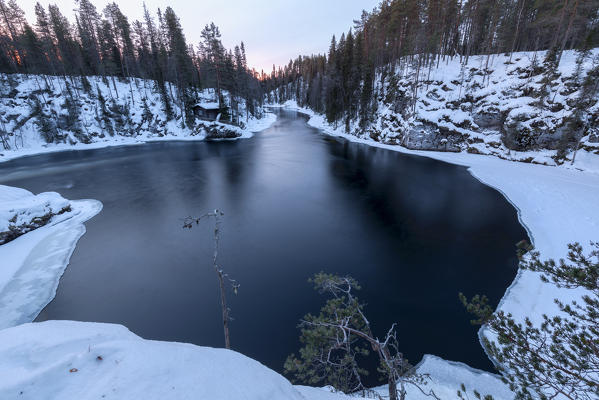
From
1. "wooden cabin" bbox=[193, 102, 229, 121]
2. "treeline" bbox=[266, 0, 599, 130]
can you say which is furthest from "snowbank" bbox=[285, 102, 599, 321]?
"wooden cabin" bbox=[193, 102, 229, 121]

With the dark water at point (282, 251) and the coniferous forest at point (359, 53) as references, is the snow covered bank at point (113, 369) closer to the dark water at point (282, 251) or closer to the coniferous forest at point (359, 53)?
the dark water at point (282, 251)

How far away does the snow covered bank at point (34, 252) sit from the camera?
9.99 meters

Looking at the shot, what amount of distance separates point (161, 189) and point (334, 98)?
2031 inches

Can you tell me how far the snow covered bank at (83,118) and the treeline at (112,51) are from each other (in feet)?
6.41

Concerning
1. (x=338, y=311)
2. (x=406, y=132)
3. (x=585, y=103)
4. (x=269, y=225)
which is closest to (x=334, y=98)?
(x=406, y=132)

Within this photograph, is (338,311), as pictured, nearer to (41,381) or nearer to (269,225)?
(41,381)

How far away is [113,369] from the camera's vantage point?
291cm

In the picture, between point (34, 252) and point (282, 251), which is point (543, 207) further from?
point (34, 252)

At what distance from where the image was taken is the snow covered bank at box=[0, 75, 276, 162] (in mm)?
44031

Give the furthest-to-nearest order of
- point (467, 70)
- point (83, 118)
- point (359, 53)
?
1. point (359, 53)
2. point (83, 118)
3. point (467, 70)

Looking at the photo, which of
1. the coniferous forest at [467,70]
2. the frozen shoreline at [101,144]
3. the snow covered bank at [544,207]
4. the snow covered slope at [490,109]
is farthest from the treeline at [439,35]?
the frozen shoreline at [101,144]

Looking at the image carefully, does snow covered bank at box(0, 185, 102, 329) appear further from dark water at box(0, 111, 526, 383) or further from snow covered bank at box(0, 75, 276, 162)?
snow covered bank at box(0, 75, 276, 162)

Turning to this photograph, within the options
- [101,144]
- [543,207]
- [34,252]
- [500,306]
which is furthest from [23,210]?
[101,144]

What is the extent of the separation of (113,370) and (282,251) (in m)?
11.2
